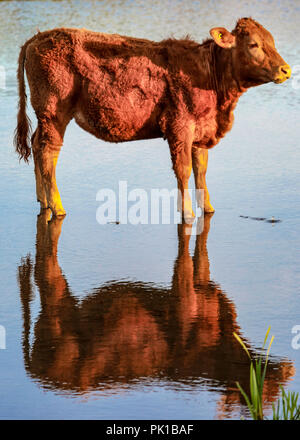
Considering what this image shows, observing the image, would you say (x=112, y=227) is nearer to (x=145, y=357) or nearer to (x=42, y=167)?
(x=42, y=167)

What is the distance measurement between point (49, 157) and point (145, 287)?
9.18 ft

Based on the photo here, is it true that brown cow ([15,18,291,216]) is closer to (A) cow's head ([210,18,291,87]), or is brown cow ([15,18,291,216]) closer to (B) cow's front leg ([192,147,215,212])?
(A) cow's head ([210,18,291,87])

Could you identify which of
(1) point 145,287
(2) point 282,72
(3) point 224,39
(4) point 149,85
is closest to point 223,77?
(3) point 224,39

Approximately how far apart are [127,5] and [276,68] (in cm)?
1887

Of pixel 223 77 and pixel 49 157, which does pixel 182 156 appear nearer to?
pixel 223 77

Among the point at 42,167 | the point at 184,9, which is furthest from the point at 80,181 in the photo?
the point at 184,9

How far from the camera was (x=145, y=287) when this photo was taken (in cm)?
802

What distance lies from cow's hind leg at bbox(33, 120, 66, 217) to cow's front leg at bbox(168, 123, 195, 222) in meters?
1.11

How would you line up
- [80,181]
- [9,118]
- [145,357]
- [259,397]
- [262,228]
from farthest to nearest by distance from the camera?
[9,118] → [80,181] → [262,228] → [145,357] → [259,397]

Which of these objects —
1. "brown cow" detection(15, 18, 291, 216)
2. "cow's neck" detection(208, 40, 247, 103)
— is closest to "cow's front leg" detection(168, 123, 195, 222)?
"brown cow" detection(15, 18, 291, 216)

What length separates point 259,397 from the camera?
516 centimetres

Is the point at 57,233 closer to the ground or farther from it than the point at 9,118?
closer to the ground

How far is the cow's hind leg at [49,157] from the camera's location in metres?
10.3
